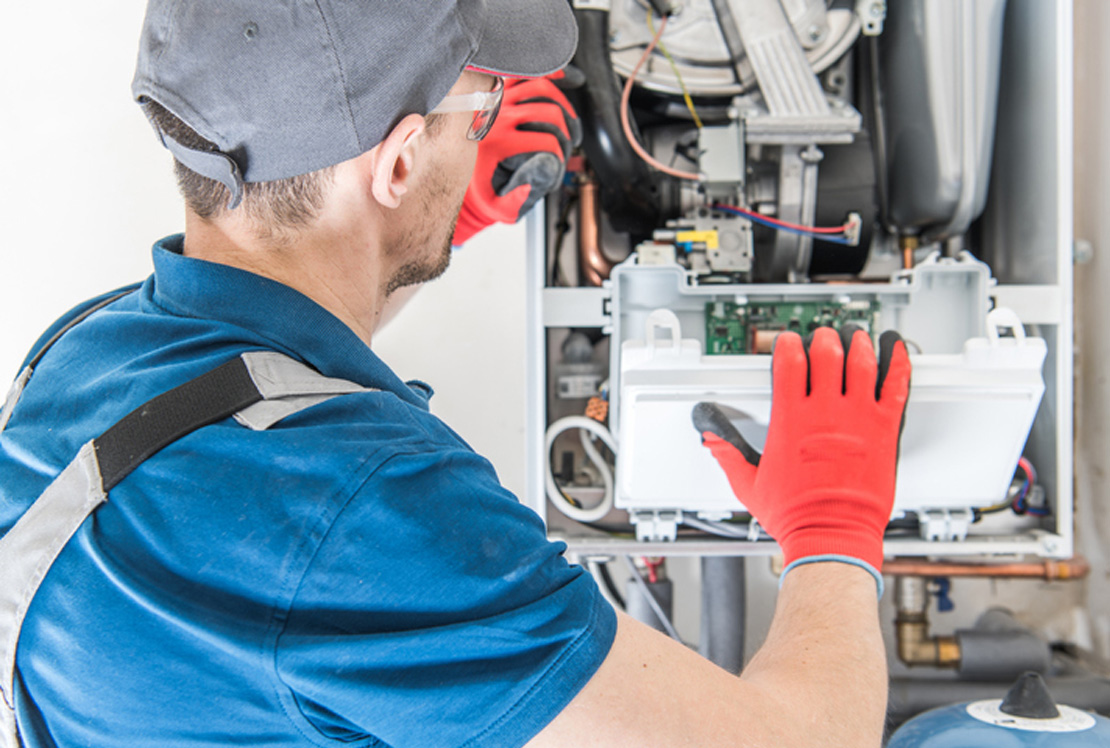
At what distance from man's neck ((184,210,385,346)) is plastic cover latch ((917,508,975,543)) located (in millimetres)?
882

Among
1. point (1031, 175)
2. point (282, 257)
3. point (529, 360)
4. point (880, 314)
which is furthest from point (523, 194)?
point (1031, 175)

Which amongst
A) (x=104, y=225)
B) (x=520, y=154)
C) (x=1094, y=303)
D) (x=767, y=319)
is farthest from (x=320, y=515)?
(x=1094, y=303)

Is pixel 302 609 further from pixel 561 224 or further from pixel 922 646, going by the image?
pixel 922 646

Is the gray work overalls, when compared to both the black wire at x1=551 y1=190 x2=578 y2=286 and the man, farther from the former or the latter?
the black wire at x1=551 y1=190 x2=578 y2=286

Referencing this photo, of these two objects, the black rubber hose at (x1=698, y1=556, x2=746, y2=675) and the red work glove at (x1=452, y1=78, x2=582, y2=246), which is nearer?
the red work glove at (x1=452, y1=78, x2=582, y2=246)

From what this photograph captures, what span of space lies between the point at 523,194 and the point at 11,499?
0.70 m

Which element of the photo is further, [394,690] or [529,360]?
[529,360]

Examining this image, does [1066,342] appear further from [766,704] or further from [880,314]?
[766,704]

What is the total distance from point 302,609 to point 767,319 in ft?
2.77

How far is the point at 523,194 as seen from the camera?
106 cm

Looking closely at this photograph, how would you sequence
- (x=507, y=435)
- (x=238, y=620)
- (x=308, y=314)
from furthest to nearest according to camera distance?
(x=507, y=435) → (x=308, y=314) → (x=238, y=620)

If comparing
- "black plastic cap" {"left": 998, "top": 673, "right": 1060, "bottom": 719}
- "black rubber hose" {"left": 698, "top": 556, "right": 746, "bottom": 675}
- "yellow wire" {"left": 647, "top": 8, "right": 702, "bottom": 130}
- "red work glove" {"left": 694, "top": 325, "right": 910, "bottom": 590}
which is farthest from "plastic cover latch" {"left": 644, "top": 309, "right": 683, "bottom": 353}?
"black plastic cap" {"left": 998, "top": 673, "right": 1060, "bottom": 719}

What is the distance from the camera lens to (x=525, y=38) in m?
0.78

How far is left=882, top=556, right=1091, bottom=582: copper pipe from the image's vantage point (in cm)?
136
